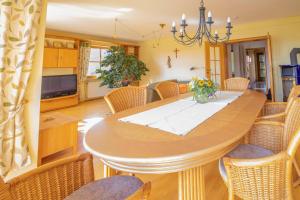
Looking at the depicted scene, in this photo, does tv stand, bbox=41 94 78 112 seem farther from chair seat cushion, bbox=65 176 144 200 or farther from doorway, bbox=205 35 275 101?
chair seat cushion, bbox=65 176 144 200

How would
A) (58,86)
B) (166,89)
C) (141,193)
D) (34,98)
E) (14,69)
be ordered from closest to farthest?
1. (141,193)
2. (14,69)
3. (34,98)
4. (166,89)
5. (58,86)

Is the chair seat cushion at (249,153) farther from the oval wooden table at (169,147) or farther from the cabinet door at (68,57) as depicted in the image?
the cabinet door at (68,57)

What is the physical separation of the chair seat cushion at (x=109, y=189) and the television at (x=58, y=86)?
16.5ft

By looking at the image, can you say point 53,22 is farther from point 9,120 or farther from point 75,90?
point 9,120

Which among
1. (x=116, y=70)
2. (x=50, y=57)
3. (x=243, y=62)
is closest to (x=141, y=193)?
(x=116, y=70)

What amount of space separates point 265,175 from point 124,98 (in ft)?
4.74

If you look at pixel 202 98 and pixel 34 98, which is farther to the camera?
pixel 202 98

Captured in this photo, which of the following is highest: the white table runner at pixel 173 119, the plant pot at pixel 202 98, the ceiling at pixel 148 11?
the ceiling at pixel 148 11

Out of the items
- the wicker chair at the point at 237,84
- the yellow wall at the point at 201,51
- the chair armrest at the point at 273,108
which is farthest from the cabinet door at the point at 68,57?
the chair armrest at the point at 273,108

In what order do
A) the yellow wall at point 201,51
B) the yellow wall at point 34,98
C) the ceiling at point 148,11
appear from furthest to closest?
the yellow wall at point 201,51 → the ceiling at point 148,11 → the yellow wall at point 34,98

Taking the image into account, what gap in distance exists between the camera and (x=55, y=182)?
3.04ft

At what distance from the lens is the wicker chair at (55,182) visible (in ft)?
2.47

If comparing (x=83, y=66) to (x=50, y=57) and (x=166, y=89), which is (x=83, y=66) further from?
(x=166, y=89)

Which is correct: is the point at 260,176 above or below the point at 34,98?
below
